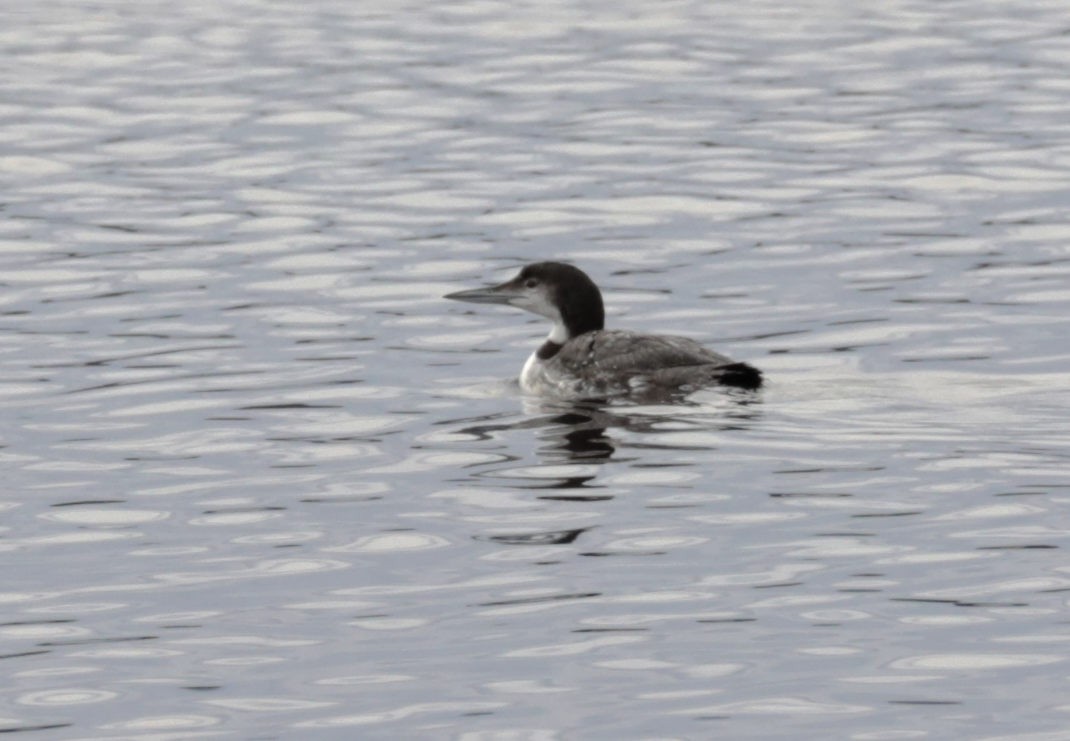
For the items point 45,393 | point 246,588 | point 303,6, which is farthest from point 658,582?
point 303,6

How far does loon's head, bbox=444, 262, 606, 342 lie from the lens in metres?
15.2

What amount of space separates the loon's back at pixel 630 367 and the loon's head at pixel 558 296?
0.52 metres

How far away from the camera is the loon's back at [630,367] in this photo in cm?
1345

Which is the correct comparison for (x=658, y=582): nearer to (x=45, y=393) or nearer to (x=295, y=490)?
(x=295, y=490)

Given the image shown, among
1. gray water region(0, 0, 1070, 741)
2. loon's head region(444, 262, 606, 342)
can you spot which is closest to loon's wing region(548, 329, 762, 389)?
gray water region(0, 0, 1070, 741)

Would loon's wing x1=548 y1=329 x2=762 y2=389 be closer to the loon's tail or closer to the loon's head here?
the loon's tail

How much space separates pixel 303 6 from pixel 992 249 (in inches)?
655

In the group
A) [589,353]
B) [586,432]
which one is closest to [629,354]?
[589,353]

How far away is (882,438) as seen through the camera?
40.8 feet

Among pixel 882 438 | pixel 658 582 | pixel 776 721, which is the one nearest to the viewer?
pixel 776 721

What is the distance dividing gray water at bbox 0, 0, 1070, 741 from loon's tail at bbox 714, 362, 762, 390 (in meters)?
0.22

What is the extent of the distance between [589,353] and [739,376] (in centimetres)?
121

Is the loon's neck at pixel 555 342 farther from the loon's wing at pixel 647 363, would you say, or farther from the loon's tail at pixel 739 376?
the loon's tail at pixel 739 376

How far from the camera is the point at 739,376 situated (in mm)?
13312
